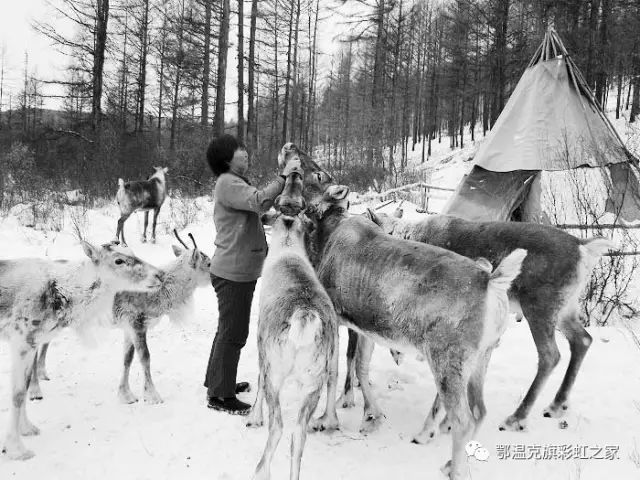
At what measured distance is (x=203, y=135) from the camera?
18844mm

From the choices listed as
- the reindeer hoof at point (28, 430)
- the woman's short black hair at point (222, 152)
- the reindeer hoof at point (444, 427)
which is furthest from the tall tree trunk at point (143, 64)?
the reindeer hoof at point (444, 427)

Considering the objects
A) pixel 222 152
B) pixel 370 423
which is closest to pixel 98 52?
pixel 222 152

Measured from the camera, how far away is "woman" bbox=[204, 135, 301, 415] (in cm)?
375

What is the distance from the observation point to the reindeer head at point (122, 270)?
3879 mm

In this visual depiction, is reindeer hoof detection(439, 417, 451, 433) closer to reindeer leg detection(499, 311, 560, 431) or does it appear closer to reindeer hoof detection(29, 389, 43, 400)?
reindeer leg detection(499, 311, 560, 431)

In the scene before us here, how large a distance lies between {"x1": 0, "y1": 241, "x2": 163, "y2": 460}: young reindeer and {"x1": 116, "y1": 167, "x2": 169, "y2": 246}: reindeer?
654 centimetres

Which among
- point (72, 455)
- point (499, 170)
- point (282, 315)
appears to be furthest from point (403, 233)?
point (499, 170)

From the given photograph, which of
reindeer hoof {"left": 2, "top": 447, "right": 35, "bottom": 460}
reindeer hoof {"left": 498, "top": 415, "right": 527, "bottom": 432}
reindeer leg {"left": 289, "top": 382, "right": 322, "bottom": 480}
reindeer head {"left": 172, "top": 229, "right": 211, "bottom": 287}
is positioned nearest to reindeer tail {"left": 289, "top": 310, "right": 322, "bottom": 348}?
reindeer leg {"left": 289, "top": 382, "right": 322, "bottom": 480}

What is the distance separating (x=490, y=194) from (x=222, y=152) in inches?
233

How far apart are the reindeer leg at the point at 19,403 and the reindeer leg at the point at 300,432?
194 centimetres

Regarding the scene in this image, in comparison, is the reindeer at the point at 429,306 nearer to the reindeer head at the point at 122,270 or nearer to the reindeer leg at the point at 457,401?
the reindeer leg at the point at 457,401

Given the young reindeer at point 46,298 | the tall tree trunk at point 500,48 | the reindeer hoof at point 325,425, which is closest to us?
the young reindeer at point 46,298

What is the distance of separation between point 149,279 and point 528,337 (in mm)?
4312

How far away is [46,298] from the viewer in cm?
349
